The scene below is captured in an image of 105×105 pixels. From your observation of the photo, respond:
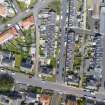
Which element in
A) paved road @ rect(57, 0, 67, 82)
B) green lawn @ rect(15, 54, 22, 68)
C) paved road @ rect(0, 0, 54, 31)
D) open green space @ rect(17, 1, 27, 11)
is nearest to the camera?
paved road @ rect(57, 0, 67, 82)

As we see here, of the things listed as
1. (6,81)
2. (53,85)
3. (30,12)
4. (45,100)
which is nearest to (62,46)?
(53,85)

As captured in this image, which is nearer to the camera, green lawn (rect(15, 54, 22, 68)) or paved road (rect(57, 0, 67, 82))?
paved road (rect(57, 0, 67, 82))

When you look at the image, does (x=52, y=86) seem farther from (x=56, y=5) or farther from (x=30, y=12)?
(x=56, y=5)

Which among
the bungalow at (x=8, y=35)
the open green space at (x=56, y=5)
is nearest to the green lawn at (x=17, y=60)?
the bungalow at (x=8, y=35)

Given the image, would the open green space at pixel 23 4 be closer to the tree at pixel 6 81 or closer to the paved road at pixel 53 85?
the paved road at pixel 53 85

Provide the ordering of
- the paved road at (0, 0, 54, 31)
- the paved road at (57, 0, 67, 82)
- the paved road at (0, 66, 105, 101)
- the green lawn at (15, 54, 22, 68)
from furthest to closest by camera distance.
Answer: the green lawn at (15, 54, 22, 68), the paved road at (0, 0, 54, 31), the paved road at (57, 0, 67, 82), the paved road at (0, 66, 105, 101)

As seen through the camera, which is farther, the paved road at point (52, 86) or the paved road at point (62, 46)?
the paved road at point (62, 46)

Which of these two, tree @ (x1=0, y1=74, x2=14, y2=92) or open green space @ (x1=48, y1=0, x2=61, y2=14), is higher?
open green space @ (x1=48, y1=0, x2=61, y2=14)

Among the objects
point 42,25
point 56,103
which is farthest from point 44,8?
point 56,103

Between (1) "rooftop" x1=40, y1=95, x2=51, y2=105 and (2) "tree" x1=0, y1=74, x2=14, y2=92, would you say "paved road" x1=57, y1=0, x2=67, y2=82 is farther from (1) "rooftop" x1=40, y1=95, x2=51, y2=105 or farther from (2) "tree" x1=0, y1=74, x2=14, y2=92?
(2) "tree" x1=0, y1=74, x2=14, y2=92

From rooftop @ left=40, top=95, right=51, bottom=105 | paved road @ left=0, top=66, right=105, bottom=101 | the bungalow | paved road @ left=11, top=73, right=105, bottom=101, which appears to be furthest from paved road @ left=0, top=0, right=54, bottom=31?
rooftop @ left=40, top=95, right=51, bottom=105

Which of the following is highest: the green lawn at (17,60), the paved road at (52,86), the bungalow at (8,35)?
the bungalow at (8,35)
